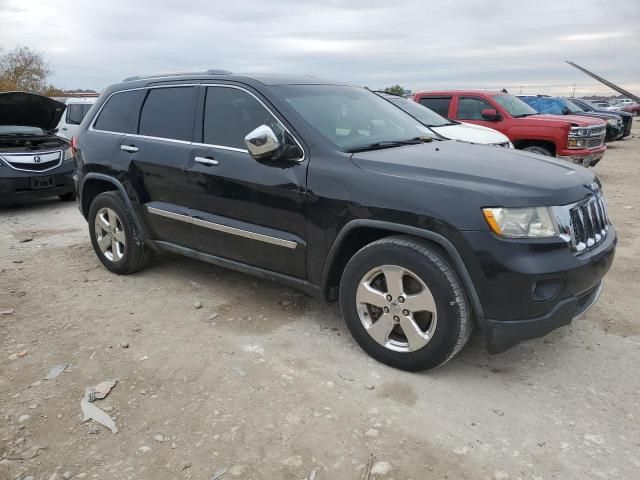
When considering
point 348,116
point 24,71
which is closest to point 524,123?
point 348,116

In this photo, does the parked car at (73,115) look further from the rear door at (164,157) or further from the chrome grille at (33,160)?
the rear door at (164,157)

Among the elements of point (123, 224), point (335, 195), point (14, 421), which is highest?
point (335, 195)

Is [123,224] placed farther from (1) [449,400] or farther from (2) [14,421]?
(1) [449,400]

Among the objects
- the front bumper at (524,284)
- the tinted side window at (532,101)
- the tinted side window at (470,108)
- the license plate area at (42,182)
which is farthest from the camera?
the tinted side window at (532,101)

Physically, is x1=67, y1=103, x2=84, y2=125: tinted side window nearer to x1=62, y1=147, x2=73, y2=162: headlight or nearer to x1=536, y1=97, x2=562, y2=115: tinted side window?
x1=62, y1=147, x2=73, y2=162: headlight

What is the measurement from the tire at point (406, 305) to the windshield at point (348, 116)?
2.68 ft

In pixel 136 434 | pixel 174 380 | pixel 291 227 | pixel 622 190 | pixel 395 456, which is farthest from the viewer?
pixel 622 190

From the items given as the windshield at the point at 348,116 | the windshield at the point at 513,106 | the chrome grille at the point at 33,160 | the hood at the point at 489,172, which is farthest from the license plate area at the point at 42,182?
the windshield at the point at 513,106

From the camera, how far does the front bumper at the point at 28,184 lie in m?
7.50

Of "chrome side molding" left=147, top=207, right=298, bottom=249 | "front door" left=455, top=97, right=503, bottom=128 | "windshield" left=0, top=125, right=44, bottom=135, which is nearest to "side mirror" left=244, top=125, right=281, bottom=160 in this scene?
"chrome side molding" left=147, top=207, right=298, bottom=249

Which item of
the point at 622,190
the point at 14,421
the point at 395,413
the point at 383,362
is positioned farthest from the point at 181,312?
the point at 622,190

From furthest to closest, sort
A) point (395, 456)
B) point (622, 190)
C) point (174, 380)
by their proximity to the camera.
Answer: point (622, 190) < point (174, 380) < point (395, 456)

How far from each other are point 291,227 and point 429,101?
786cm

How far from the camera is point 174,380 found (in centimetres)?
→ 314
